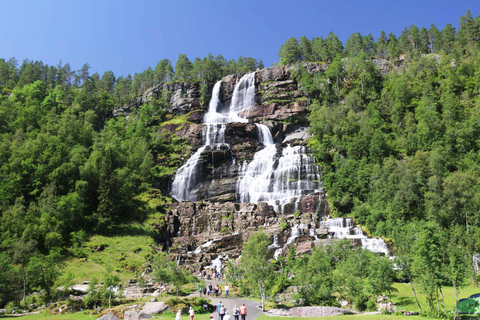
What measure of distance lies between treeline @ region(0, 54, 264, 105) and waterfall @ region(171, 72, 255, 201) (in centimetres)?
1131

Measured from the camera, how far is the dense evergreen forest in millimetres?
41031

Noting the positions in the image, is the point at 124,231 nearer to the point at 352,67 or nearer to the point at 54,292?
the point at 54,292

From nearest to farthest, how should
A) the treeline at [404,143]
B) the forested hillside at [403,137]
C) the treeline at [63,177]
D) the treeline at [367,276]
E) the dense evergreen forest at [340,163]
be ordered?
1. the treeline at [367,276]
2. the treeline at [63,177]
3. the dense evergreen forest at [340,163]
4. the treeline at [404,143]
5. the forested hillside at [403,137]

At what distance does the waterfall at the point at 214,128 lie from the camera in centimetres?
6831

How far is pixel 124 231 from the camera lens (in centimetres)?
5356

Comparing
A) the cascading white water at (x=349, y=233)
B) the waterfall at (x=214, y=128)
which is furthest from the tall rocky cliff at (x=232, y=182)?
the cascading white water at (x=349, y=233)

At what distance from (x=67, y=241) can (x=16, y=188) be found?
1346 cm

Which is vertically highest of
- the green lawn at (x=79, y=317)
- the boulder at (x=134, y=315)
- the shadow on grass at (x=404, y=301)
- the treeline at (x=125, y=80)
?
the treeline at (x=125, y=80)

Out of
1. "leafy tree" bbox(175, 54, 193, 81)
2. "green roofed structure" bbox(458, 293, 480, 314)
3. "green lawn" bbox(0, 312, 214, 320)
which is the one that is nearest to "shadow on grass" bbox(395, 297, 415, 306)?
"green roofed structure" bbox(458, 293, 480, 314)

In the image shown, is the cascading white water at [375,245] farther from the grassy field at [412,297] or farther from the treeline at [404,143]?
the grassy field at [412,297]

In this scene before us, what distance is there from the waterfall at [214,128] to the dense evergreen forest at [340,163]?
16.5 feet

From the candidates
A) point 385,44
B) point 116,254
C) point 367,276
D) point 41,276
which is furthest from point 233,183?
point 385,44

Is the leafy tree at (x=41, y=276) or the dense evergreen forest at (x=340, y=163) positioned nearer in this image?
the leafy tree at (x=41, y=276)

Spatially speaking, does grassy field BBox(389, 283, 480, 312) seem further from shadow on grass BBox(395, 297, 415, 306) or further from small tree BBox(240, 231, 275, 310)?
small tree BBox(240, 231, 275, 310)
